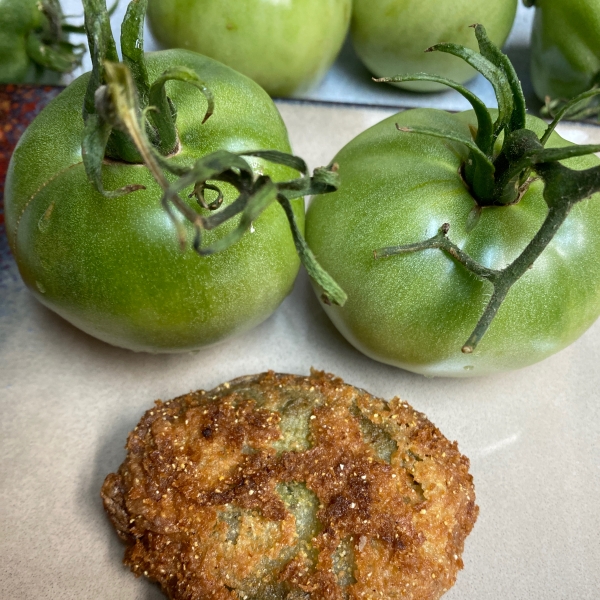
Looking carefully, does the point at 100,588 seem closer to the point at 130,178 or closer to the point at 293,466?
the point at 293,466

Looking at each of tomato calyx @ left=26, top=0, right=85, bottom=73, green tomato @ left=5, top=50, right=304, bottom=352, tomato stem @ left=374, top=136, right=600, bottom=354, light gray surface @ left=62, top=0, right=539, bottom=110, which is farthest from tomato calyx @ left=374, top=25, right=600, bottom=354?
tomato calyx @ left=26, top=0, right=85, bottom=73

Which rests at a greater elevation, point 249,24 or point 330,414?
point 249,24

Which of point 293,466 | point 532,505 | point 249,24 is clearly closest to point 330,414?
point 293,466

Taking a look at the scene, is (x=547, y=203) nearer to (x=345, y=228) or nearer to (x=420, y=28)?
(x=345, y=228)

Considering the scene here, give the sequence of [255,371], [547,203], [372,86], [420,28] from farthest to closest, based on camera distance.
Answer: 1. [372,86]
2. [420,28]
3. [255,371]
4. [547,203]

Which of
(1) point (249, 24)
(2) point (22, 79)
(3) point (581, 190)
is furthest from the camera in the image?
(2) point (22, 79)

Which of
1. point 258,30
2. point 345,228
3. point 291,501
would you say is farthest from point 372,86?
point 291,501
